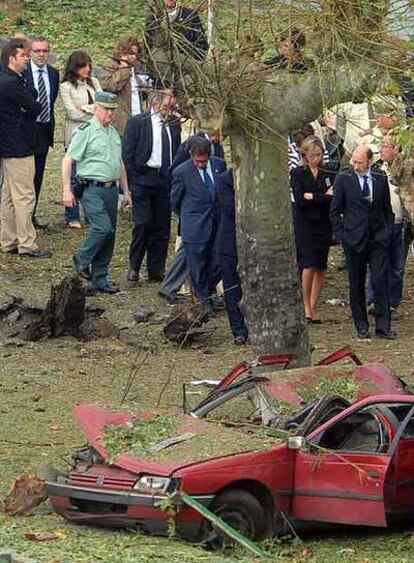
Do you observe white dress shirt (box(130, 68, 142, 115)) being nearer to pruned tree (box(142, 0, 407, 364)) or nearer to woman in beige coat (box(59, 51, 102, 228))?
woman in beige coat (box(59, 51, 102, 228))

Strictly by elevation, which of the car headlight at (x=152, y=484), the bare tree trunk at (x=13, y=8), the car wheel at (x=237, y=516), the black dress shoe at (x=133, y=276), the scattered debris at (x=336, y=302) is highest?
the bare tree trunk at (x=13, y=8)

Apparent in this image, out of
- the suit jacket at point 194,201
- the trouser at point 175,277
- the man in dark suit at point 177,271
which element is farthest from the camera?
the trouser at point 175,277

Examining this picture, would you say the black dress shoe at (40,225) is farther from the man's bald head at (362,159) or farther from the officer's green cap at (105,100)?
the man's bald head at (362,159)

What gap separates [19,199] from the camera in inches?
790

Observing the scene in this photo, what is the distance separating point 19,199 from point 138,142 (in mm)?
1785

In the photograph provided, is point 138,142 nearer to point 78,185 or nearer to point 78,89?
point 78,185

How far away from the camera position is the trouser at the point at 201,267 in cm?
1801

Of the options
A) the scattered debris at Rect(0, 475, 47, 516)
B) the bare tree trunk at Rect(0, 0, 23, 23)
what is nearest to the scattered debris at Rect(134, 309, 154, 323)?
the scattered debris at Rect(0, 475, 47, 516)

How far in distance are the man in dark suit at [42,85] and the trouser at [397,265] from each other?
460cm

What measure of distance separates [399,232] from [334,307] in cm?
135

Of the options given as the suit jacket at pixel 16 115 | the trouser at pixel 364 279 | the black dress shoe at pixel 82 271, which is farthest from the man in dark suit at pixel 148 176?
the trouser at pixel 364 279

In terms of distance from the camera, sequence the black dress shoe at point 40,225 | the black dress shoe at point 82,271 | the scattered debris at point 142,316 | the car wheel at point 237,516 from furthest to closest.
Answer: the black dress shoe at point 40,225 < the black dress shoe at point 82,271 < the scattered debris at point 142,316 < the car wheel at point 237,516

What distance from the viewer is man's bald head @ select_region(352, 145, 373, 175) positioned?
17078mm

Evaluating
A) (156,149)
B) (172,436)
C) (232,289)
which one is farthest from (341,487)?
(156,149)
